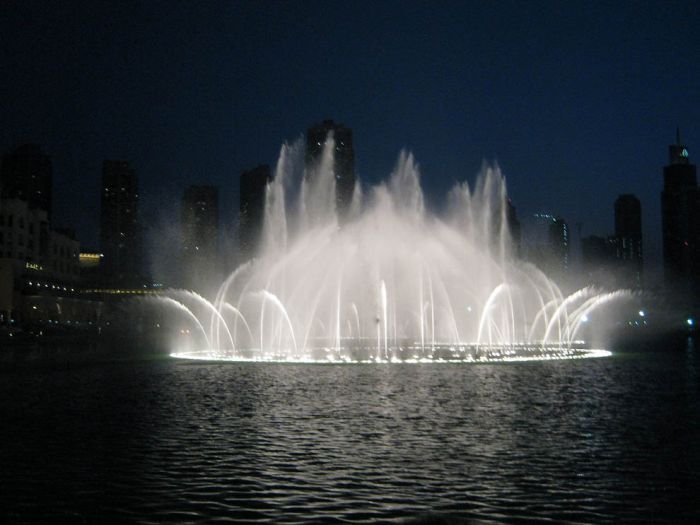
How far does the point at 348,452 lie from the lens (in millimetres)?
16281

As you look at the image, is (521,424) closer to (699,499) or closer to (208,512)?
(699,499)

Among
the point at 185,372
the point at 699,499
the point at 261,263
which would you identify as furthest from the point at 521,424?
the point at 261,263

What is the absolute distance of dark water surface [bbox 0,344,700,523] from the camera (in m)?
12.1

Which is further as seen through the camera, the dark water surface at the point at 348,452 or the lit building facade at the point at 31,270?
the lit building facade at the point at 31,270

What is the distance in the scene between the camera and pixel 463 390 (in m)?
28.9

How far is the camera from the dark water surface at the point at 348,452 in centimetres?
1206

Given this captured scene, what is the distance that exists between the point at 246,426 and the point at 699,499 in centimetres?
1102

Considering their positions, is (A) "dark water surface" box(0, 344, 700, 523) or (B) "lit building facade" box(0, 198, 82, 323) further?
(B) "lit building facade" box(0, 198, 82, 323)

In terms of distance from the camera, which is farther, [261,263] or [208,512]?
[261,263]

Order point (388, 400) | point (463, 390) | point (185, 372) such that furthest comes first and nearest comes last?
point (185, 372), point (463, 390), point (388, 400)

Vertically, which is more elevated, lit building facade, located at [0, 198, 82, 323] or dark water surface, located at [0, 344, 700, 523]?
lit building facade, located at [0, 198, 82, 323]

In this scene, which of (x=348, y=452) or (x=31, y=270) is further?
(x=31, y=270)

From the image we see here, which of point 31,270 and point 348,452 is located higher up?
point 31,270

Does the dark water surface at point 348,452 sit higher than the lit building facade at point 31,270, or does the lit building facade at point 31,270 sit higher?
the lit building facade at point 31,270
